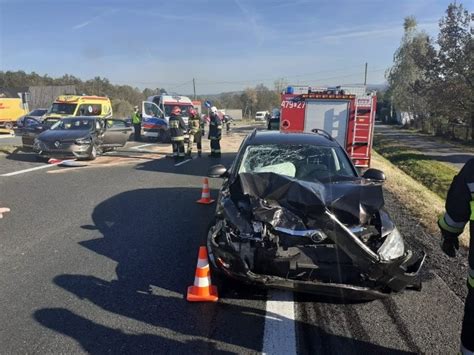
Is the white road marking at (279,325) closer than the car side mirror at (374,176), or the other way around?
the white road marking at (279,325)

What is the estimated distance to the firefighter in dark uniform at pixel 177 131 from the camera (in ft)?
45.1

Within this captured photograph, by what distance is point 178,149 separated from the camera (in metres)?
14.1

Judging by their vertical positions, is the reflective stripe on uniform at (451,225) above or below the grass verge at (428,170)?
above

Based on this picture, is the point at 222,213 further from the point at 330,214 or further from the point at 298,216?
the point at 330,214

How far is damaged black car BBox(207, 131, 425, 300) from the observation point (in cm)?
346

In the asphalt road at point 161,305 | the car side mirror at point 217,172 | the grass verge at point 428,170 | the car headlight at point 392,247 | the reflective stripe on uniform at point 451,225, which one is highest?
the reflective stripe on uniform at point 451,225

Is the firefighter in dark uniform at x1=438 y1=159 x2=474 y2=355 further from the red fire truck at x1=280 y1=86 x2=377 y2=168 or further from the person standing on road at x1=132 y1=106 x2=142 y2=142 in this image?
the person standing on road at x1=132 y1=106 x2=142 y2=142

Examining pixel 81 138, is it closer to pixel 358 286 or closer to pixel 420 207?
pixel 420 207

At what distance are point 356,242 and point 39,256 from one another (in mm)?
3669

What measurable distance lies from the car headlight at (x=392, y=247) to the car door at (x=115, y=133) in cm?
1273

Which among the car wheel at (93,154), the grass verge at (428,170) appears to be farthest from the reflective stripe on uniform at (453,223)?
the car wheel at (93,154)

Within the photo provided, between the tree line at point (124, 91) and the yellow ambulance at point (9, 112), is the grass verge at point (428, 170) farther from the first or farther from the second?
the tree line at point (124, 91)

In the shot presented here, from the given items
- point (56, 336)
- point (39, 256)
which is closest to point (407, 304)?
point (56, 336)

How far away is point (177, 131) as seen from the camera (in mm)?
13844
